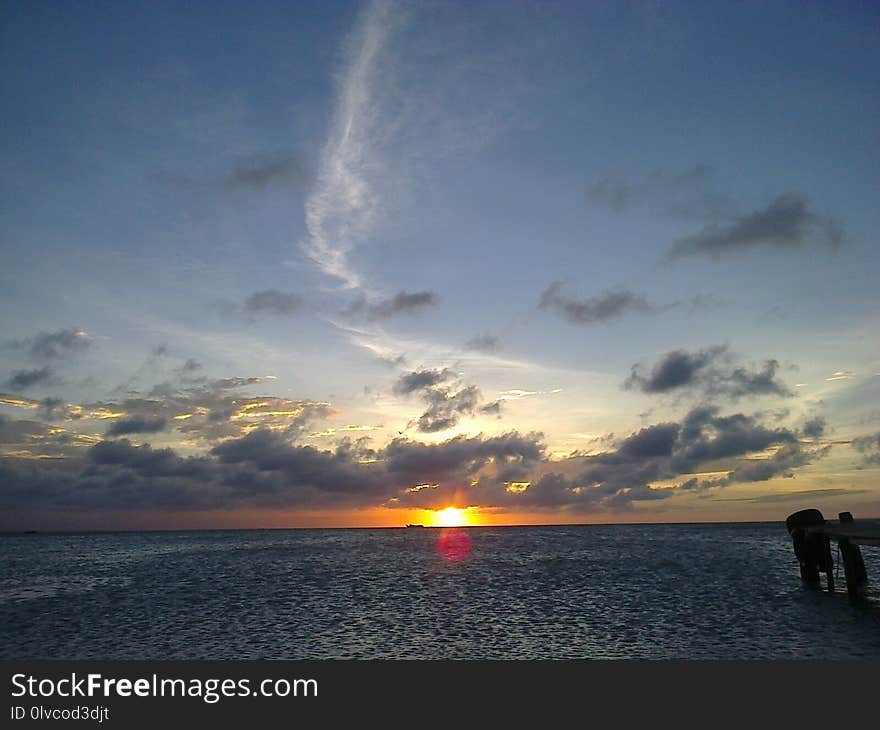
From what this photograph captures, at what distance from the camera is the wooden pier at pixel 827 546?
3800 cm

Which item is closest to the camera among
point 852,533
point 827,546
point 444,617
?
point 444,617

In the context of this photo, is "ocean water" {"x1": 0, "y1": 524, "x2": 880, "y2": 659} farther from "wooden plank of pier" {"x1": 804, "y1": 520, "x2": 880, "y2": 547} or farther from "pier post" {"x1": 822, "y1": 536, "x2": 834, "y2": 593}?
"wooden plank of pier" {"x1": 804, "y1": 520, "x2": 880, "y2": 547}

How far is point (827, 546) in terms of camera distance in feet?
146

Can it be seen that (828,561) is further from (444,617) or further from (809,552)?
(444,617)

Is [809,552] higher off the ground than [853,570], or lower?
higher

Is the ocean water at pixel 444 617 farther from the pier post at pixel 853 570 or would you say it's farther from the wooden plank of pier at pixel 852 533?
the wooden plank of pier at pixel 852 533

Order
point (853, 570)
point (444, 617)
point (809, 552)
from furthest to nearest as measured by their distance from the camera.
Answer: point (809, 552) → point (853, 570) → point (444, 617)

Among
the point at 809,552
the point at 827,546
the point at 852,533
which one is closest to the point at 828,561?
the point at 827,546

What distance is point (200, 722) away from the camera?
48.1ft

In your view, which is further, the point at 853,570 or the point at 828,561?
the point at 828,561

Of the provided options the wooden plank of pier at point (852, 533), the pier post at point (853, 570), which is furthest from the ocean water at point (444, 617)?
the wooden plank of pier at point (852, 533)

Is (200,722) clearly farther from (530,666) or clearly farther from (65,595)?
(65,595)

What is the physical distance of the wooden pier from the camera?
3800 cm

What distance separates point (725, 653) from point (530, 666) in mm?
9065
